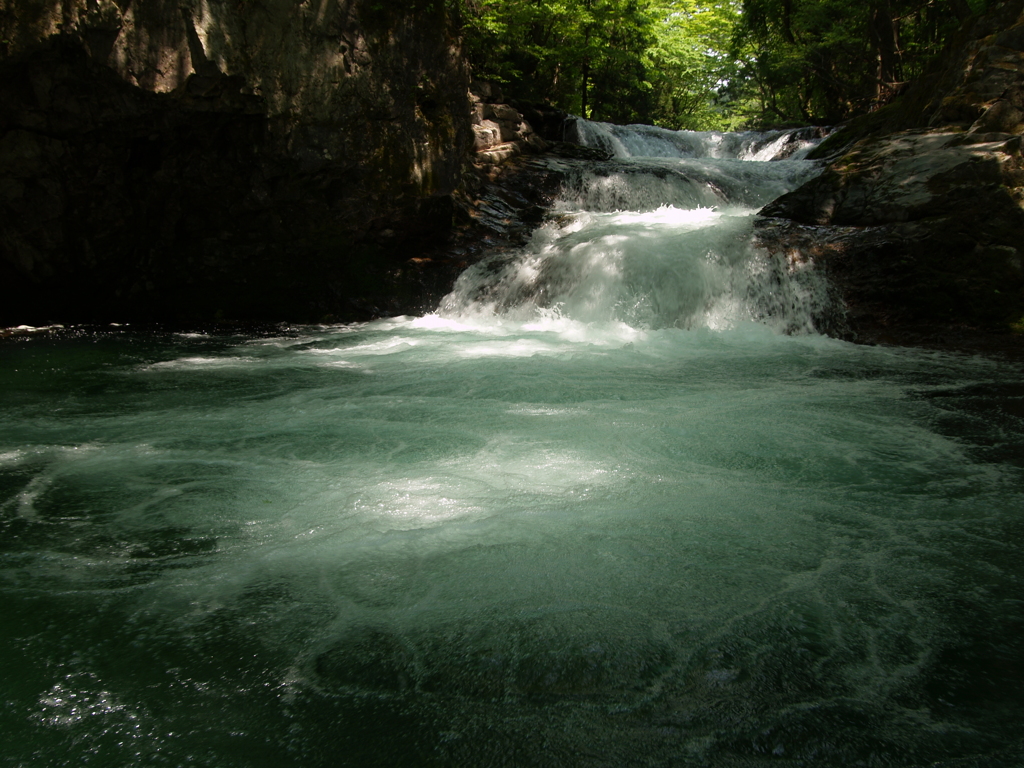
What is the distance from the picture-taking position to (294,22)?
8.28 metres

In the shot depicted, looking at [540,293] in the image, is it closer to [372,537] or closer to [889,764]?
[372,537]

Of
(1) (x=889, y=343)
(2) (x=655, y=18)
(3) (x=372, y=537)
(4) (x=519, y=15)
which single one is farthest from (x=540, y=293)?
(2) (x=655, y=18)

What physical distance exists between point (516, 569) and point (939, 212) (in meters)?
7.58

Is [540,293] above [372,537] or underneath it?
above

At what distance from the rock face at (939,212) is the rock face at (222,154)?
5318 millimetres

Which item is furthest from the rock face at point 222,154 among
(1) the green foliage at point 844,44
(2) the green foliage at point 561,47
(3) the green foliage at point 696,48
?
(1) the green foliage at point 844,44

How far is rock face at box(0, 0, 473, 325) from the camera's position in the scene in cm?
761

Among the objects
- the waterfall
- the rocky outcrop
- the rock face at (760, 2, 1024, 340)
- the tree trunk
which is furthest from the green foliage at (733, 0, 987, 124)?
the rocky outcrop

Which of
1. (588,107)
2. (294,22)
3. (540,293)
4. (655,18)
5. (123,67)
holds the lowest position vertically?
(540,293)

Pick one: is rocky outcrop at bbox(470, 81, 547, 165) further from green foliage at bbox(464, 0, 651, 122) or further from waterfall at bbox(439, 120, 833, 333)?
waterfall at bbox(439, 120, 833, 333)

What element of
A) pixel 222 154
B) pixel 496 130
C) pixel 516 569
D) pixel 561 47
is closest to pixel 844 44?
pixel 561 47

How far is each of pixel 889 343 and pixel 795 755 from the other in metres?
6.74

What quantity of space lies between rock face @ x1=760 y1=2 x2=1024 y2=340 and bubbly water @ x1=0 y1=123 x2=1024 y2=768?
1.70 m

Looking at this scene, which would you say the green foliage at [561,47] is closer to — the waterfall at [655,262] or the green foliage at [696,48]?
the green foliage at [696,48]
